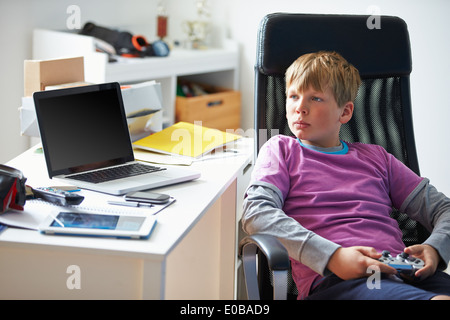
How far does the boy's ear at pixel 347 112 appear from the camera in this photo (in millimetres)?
1696

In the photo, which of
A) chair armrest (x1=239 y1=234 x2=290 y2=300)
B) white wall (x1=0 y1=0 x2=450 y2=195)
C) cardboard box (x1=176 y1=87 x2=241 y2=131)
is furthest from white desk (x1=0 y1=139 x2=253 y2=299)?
cardboard box (x1=176 y1=87 x2=241 y2=131)

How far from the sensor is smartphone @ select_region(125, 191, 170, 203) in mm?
1464


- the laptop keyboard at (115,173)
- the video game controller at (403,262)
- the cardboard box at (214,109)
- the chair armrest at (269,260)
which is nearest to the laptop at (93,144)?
the laptop keyboard at (115,173)

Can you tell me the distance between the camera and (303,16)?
1780 mm

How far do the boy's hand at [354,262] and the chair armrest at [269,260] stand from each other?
15cm

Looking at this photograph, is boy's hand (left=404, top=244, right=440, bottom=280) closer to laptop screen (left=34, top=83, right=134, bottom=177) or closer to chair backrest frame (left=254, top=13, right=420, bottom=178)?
chair backrest frame (left=254, top=13, right=420, bottom=178)

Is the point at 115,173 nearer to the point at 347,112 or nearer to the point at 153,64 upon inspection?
the point at 347,112

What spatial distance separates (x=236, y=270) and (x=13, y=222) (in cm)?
94

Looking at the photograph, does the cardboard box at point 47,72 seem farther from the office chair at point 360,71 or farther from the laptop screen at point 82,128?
the office chair at point 360,71

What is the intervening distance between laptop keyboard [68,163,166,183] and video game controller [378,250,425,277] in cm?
63

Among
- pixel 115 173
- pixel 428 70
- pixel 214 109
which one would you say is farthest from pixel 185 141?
pixel 428 70

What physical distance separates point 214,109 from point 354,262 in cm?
229

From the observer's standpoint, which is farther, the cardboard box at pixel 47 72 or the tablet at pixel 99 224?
the cardboard box at pixel 47 72
